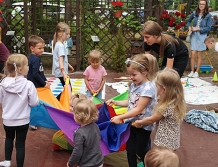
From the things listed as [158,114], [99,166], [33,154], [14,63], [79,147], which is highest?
[14,63]

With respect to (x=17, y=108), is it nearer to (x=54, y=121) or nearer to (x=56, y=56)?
(x=54, y=121)

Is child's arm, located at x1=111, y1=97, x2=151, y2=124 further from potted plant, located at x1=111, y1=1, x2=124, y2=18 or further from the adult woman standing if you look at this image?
potted plant, located at x1=111, y1=1, x2=124, y2=18

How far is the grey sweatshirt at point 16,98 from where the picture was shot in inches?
119

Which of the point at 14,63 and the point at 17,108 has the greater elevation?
the point at 14,63

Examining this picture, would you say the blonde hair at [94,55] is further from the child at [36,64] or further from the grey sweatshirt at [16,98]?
the grey sweatshirt at [16,98]

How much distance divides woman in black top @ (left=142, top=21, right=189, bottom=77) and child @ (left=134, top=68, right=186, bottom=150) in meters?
1.12

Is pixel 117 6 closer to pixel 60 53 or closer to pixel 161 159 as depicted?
pixel 60 53

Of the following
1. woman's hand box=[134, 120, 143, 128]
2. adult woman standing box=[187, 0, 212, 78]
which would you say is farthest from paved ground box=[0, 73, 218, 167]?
adult woman standing box=[187, 0, 212, 78]

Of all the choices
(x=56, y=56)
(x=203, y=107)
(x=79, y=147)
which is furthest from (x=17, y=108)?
(x=203, y=107)

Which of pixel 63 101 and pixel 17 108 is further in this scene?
pixel 63 101

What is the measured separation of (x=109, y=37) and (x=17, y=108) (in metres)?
5.85

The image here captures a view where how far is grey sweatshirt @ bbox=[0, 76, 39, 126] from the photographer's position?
303 centimetres

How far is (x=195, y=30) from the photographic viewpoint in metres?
7.71

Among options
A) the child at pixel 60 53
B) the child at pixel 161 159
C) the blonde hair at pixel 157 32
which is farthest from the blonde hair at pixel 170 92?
the child at pixel 60 53
